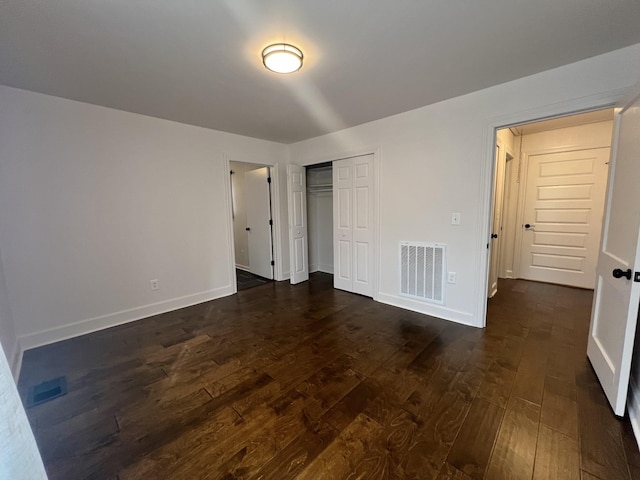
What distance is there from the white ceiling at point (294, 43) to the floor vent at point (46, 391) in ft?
7.98

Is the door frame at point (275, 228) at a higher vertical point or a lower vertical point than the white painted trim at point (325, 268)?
higher

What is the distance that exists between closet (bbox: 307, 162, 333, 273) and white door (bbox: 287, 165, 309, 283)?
23.6 inches

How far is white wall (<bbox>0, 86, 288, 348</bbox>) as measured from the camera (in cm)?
248

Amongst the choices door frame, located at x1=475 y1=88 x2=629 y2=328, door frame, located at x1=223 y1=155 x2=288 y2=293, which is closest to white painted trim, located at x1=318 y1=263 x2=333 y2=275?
door frame, located at x1=223 y1=155 x2=288 y2=293

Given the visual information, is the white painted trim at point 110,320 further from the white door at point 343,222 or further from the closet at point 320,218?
the closet at point 320,218

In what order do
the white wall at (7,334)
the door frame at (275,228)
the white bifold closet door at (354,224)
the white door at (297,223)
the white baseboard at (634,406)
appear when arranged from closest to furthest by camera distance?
the white baseboard at (634,406) < the white wall at (7,334) < the white bifold closet door at (354,224) < the door frame at (275,228) < the white door at (297,223)

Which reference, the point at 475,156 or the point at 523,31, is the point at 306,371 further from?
the point at 523,31

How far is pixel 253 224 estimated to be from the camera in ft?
16.6

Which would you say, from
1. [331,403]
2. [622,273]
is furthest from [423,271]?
[331,403]

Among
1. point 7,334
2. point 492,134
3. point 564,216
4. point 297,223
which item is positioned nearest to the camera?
point 7,334

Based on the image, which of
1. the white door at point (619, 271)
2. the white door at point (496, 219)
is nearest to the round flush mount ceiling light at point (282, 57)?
the white door at point (619, 271)

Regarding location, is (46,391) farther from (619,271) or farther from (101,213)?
(619,271)

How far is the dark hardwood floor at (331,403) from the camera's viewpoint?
1.37 m

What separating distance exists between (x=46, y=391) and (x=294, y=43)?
3.11 metres
